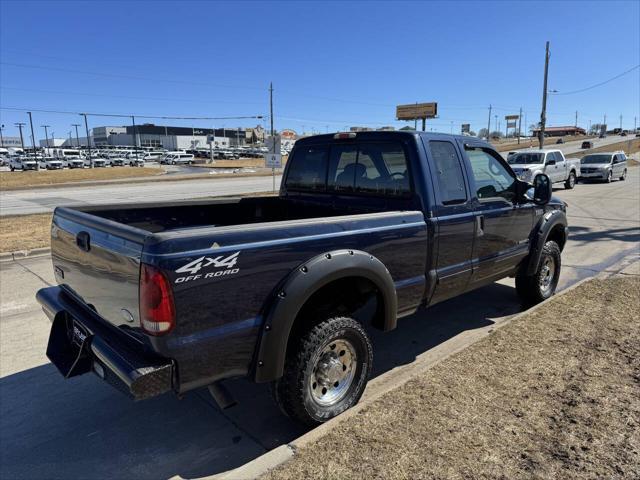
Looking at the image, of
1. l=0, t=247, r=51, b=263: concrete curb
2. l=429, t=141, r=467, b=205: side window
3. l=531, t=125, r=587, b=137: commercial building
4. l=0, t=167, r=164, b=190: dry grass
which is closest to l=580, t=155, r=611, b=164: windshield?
l=429, t=141, r=467, b=205: side window

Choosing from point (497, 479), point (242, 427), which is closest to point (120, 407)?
point (242, 427)

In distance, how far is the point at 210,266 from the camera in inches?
92.8

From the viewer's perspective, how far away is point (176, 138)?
12694 centimetres

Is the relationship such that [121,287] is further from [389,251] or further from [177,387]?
[389,251]

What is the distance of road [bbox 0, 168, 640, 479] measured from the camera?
282 centimetres

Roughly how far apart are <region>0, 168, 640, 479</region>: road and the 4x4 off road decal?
49.0 inches

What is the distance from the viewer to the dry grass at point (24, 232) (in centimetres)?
Result: 868

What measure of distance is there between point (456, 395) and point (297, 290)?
155 centimetres

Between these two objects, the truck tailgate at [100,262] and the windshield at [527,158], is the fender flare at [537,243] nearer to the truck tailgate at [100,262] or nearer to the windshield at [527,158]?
the truck tailgate at [100,262]

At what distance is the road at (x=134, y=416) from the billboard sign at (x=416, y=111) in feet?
201

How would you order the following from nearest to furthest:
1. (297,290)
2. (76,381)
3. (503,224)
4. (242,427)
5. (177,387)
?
(177,387)
(297,290)
(242,427)
(76,381)
(503,224)

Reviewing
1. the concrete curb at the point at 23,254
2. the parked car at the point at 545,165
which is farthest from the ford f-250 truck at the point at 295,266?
the parked car at the point at 545,165

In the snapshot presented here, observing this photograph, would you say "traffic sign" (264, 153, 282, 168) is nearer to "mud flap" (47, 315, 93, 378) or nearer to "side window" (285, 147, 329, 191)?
"side window" (285, 147, 329, 191)

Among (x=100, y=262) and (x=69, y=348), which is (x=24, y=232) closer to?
(x=69, y=348)
